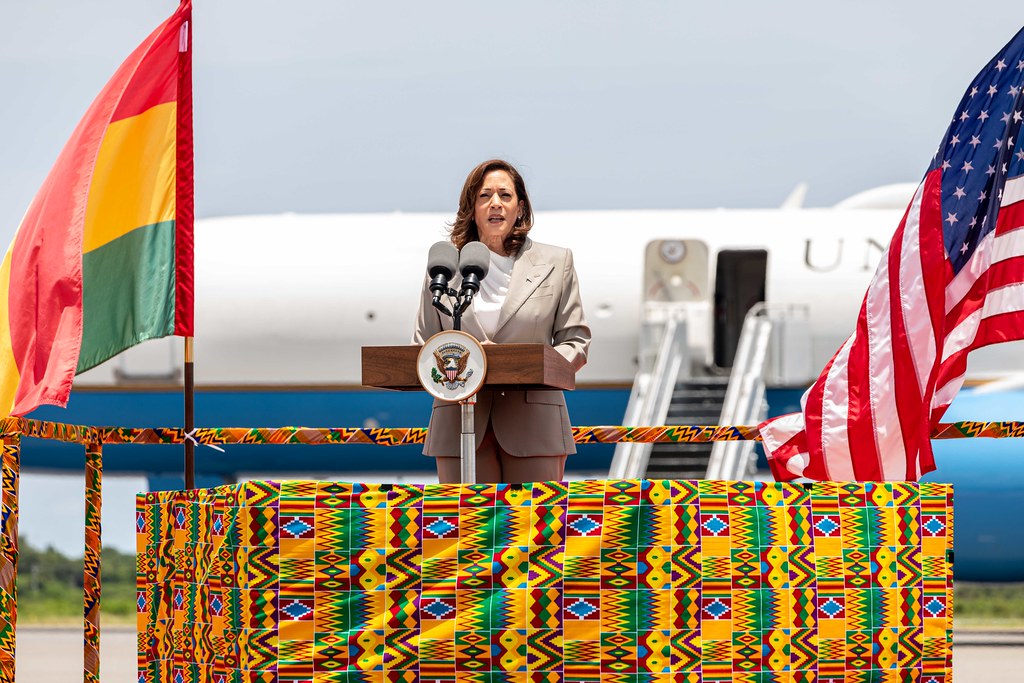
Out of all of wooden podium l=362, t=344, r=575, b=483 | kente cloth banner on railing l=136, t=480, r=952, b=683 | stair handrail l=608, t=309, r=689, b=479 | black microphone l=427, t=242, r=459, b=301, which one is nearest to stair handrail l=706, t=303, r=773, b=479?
stair handrail l=608, t=309, r=689, b=479

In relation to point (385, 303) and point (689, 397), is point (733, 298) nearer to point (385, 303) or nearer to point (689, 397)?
point (689, 397)

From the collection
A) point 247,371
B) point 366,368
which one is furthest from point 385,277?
point 366,368

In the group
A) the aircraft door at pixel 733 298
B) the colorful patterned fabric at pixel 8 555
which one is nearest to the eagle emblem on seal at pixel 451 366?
the colorful patterned fabric at pixel 8 555

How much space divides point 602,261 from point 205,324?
4.69m

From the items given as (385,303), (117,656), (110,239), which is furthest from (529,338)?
(385,303)

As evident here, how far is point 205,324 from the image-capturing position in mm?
17578

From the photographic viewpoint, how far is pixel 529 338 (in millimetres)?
4766

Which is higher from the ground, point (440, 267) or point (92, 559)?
point (440, 267)

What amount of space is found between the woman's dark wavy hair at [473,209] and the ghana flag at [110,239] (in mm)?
1588

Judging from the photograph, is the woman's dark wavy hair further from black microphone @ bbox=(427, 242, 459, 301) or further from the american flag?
the american flag

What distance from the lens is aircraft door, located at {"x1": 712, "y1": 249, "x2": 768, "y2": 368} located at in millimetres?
19203

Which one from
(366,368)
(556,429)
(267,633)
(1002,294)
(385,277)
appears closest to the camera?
(267,633)

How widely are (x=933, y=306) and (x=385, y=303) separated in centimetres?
1222

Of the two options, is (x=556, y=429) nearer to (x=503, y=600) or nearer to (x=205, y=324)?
(x=503, y=600)
